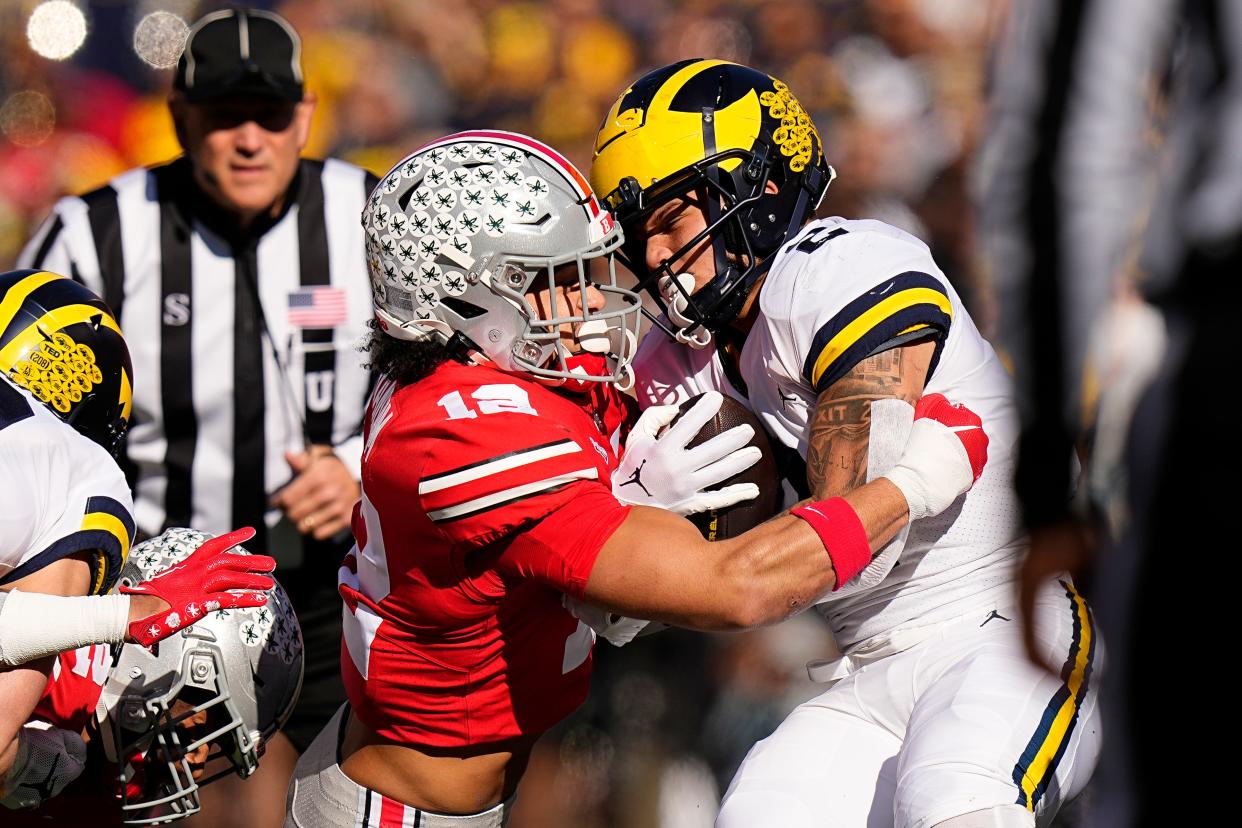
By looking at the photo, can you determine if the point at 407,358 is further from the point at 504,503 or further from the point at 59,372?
the point at 59,372

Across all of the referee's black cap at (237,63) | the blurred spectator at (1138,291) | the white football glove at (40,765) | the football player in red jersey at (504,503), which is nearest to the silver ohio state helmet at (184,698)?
the white football glove at (40,765)

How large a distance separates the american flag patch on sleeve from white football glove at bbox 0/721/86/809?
5.63ft

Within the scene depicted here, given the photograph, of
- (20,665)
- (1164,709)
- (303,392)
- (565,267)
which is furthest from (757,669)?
(1164,709)

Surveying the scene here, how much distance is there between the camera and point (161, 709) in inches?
109

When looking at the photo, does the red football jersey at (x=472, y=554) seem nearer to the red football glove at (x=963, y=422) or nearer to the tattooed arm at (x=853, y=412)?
the tattooed arm at (x=853, y=412)

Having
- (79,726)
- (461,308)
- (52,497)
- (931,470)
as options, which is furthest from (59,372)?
(931,470)

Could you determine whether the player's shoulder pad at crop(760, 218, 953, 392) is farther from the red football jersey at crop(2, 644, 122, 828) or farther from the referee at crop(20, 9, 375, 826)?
the referee at crop(20, 9, 375, 826)

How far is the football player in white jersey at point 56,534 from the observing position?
7.86 feet

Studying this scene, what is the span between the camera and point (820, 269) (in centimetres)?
265

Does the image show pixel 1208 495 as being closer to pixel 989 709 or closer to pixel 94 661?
pixel 989 709

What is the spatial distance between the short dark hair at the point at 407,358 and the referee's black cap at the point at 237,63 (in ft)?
5.70

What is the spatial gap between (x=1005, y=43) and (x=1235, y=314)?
1.46ft

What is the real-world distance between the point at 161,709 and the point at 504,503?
0.98 m

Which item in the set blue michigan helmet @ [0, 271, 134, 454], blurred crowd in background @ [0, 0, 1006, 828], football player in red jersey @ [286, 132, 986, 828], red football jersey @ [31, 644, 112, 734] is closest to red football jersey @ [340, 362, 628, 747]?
football player in red jersey @ [286, 132, 986, 828]
